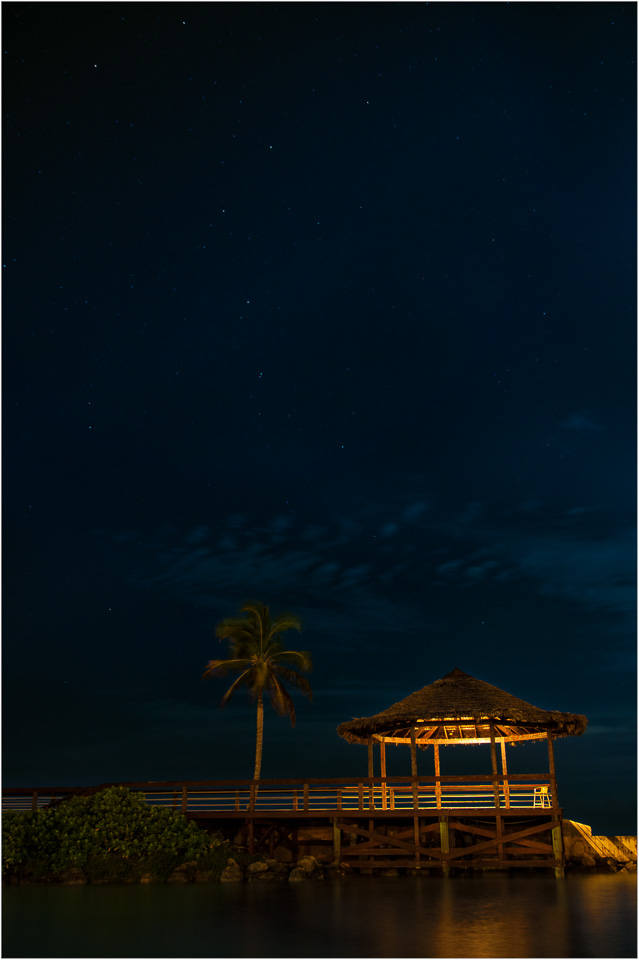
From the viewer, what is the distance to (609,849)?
90.1 feet

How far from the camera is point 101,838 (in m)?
22.1

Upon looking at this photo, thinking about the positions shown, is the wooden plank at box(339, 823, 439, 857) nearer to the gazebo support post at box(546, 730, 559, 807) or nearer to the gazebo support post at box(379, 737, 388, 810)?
the gazebo support post at box(379, 737, 388, 810)

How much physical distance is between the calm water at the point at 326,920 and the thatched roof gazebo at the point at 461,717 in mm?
4287

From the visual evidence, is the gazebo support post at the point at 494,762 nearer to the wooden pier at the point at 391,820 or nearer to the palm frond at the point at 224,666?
the wooden pier at the point at 391,820

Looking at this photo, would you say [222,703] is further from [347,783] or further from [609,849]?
[609,849]

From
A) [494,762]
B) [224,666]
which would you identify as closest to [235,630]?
[224,666]

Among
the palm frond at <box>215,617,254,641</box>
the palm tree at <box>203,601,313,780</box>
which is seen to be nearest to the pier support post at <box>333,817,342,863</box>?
the palm tree at <box>203,601,313,780</box>

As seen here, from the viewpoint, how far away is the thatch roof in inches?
922

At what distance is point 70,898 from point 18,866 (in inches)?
203

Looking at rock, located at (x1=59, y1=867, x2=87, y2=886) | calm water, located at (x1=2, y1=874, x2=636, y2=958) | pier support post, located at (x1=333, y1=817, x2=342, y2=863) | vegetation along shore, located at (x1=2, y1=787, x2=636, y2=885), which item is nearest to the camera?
calm water, located at (x1=2, y1=874, x2=636, y2=958)

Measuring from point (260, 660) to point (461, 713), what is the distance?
582 inches

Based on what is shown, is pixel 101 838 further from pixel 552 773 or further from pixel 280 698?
pixel 280 698

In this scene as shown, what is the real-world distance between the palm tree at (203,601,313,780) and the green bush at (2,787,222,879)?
1222 centimetres

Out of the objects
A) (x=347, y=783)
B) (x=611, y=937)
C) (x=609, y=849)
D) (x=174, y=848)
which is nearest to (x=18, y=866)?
(x=174, y=848)
